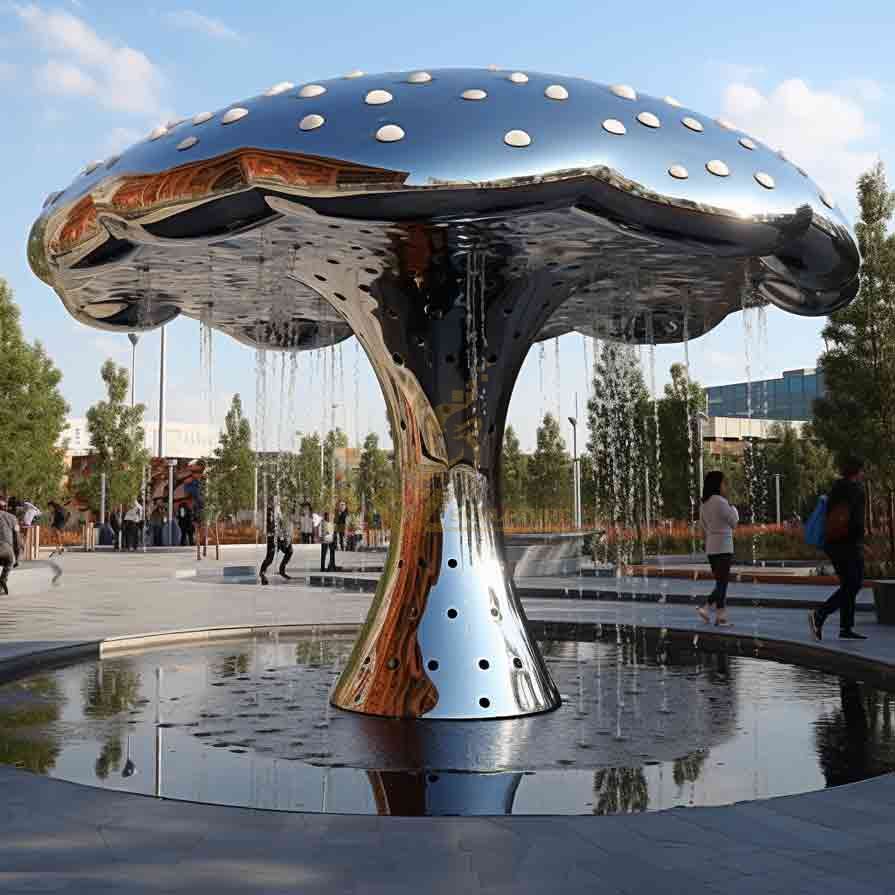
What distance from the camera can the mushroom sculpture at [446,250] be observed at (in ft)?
14.1

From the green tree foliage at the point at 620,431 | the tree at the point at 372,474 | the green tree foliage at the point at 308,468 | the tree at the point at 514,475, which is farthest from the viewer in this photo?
the green tree foliage at the point at 308,468

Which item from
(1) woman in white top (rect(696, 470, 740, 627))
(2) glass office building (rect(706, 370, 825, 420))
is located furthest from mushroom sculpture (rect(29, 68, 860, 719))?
(2) glass office building (rect(706, 370, 825, 420))

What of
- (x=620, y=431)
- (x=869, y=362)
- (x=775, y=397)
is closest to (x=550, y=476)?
(x=620, y=431)

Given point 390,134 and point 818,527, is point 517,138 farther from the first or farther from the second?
point 818,527

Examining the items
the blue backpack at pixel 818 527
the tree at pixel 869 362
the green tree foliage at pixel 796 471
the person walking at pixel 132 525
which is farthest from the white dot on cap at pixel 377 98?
the green tree foliage at pixel 796 471

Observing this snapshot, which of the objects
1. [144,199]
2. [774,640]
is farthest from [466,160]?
[774,640]

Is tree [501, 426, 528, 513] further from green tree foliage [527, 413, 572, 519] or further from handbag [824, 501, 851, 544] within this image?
handbag [824, 501, 851, 544]

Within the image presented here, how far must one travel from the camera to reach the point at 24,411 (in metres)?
26.3

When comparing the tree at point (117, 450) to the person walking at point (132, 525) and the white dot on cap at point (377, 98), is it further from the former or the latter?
the white dot on cap at point (377, 98)

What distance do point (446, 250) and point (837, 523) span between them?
5.14 m

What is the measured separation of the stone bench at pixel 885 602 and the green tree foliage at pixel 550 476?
103 feet

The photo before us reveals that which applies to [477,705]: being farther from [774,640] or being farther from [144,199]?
[774,640]

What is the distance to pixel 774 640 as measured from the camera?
905 centimetres

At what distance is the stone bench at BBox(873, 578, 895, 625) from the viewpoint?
34.7ft
